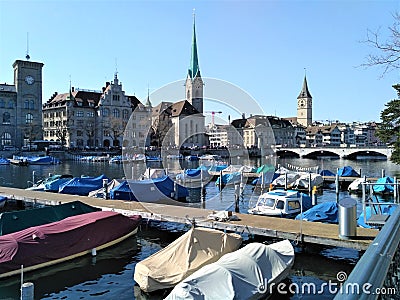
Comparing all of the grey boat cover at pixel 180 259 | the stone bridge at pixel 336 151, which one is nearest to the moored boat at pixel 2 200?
the grey boat cover at pixel 180 259

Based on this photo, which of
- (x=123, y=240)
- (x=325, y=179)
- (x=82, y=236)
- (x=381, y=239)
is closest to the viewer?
(x=381, y=239)

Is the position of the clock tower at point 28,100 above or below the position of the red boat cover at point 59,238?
above

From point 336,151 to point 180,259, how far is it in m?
123

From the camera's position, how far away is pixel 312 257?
722 inches

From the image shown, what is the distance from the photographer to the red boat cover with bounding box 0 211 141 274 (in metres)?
15.7

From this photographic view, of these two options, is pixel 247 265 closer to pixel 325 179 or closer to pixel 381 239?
pixel 381 239

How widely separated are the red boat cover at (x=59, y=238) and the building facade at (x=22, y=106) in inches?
3837

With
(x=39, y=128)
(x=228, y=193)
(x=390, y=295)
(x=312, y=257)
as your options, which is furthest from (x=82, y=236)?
(x=39, y=128)

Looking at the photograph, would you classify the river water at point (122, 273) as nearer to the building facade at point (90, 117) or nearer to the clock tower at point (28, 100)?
the clock tower at point (28, 100)

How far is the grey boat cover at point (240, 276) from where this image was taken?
11.1 meters

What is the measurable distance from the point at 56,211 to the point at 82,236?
361 centimetres

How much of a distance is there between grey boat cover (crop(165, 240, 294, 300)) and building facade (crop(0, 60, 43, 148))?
106 m

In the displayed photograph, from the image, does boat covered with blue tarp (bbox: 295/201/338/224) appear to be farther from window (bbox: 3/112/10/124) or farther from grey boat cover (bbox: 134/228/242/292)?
window (bbox: 3/112/10/124)

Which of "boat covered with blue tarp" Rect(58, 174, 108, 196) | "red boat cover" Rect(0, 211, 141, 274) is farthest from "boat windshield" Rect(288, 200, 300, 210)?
"boat covered with blue tarp" Rect(58, 174, 108, 196)
